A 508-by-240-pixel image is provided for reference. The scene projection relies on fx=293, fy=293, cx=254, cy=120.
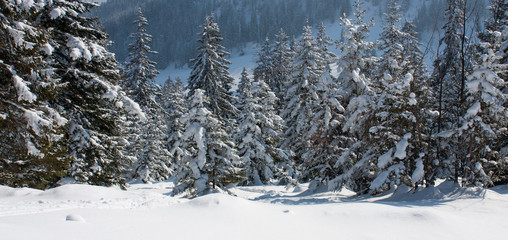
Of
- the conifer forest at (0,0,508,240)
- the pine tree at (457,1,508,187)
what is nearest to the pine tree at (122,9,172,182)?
the conifer forest at (0,0,508,240)

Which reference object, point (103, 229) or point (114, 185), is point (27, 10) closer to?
point (103, 229)

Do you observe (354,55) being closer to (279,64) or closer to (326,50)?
(326,50)

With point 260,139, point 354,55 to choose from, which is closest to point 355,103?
point 354,55

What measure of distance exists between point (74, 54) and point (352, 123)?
1159cm

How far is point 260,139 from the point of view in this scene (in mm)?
23281

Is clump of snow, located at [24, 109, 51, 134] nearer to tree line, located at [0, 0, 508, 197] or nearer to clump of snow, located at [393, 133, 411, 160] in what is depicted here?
tree line, located at [0, 0, 508, 197]

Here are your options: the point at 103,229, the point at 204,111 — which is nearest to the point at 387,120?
the point at 204,111

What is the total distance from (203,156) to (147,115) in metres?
18.3

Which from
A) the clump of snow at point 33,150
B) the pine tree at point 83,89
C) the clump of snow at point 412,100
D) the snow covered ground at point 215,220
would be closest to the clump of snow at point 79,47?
the pine tree at point 83,89

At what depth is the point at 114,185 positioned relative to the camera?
542 inches

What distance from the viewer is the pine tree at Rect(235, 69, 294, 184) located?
2245 cm

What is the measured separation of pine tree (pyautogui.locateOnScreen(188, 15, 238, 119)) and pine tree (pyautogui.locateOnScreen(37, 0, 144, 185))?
48.8 feet

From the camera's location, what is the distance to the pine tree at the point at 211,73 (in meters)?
27.8

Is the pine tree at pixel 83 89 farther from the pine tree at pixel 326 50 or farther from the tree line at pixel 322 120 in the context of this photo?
the pine tree at pixel 326 50
